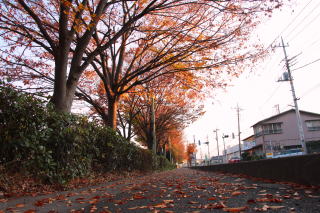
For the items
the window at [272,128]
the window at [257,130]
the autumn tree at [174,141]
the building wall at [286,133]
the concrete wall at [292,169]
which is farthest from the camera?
the window at [257,130]

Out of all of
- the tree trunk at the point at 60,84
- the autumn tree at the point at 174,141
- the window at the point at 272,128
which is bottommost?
the tree trunk at the point at 60,84

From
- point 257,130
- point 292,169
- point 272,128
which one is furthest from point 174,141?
point 292,169

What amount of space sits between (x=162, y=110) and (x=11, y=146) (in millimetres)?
20189

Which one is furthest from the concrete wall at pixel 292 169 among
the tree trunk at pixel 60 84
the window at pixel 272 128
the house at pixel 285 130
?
the window at pixel 272 128

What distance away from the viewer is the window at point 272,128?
119ft

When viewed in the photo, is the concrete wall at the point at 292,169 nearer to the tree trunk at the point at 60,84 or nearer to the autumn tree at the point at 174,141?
the tree trunk at the point at 60,84

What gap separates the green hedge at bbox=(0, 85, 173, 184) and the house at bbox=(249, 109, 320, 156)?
35251 mm

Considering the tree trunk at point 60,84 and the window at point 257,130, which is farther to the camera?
the window at point 257,130

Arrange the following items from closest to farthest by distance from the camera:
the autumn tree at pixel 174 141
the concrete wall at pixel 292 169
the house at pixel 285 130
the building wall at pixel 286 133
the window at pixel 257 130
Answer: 1. the concrete wall at pixel 292 169
2. the autumn tree at pixel 174 141
3. the house at pixel 285 130
4. the building wall at pixel 286 133
5. the window at pixel 257 130

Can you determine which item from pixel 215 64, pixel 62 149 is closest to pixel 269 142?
pixel 215 64

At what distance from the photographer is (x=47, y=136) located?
13.1ft

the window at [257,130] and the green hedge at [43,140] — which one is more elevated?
the window at [257,130]

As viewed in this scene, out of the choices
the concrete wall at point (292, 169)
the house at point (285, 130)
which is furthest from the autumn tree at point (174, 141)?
the concrete wall at point (292, 169)

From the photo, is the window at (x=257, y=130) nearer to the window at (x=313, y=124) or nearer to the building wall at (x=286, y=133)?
the building wall at (x=286, y=133)
